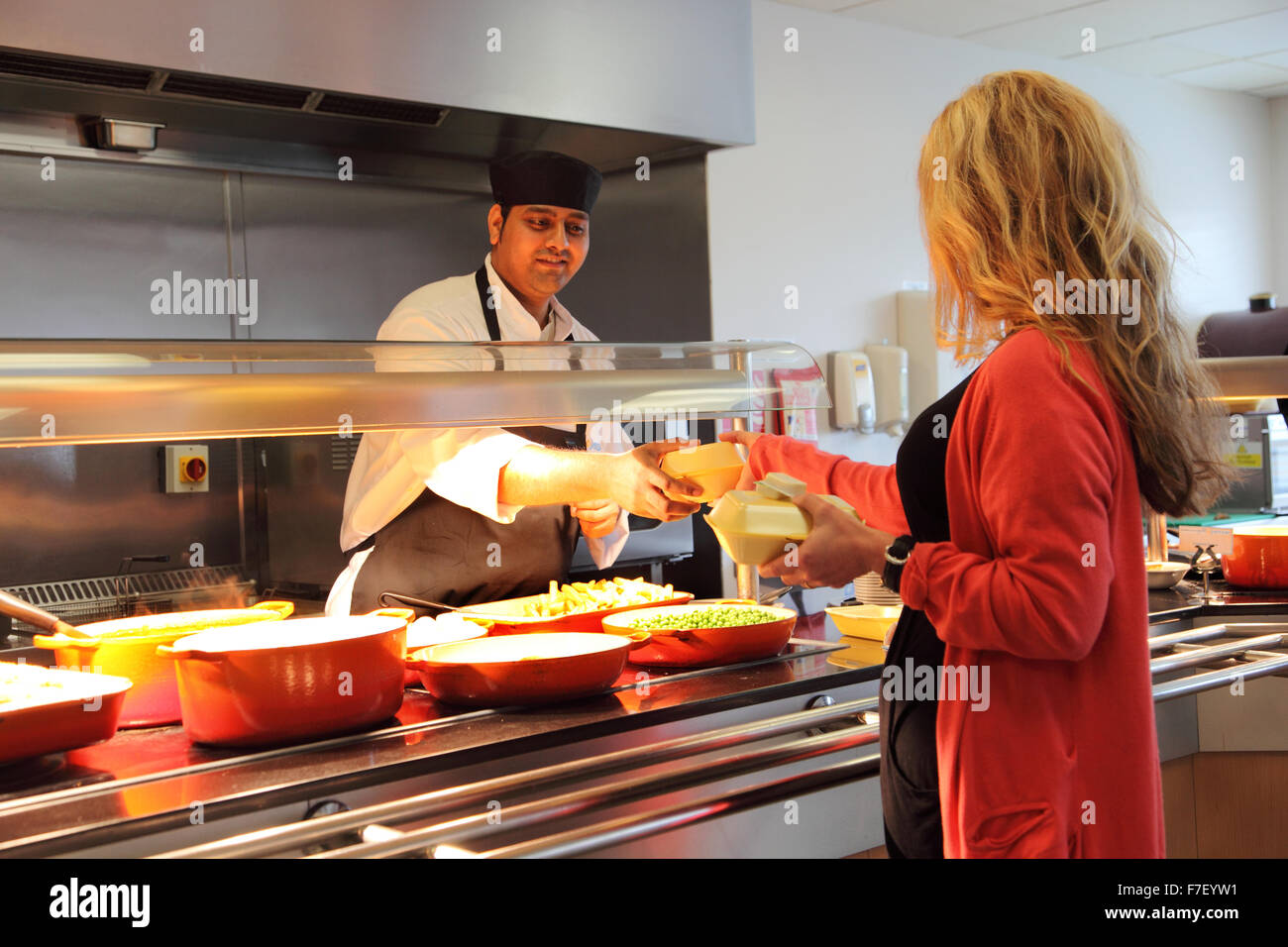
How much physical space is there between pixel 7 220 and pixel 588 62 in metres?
1.46

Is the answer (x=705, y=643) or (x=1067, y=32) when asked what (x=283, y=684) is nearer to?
(x=705, y=643)

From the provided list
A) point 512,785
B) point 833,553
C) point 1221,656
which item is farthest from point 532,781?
point 1221,656

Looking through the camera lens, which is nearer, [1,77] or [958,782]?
[958,782]

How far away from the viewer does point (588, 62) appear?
304 centimetres

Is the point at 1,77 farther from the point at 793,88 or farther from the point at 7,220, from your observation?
the point at 793,88

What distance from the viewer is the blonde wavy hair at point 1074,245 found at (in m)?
1.33

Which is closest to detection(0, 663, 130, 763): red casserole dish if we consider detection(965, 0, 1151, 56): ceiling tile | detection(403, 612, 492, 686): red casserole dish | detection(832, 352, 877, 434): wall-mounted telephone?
detection(403, 612, 492, 686): red casserole dish

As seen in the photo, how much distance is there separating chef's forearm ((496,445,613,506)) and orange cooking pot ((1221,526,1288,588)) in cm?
164

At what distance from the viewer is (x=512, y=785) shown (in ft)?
4.76

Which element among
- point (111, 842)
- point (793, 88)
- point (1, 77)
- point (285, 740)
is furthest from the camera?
point (793, 88)

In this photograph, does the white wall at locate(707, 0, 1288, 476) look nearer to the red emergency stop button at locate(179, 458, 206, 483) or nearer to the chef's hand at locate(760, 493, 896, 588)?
the red emergency stop button at locate(179, 458, 206, 483)

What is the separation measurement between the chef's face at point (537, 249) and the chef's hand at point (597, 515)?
583 millimetres
